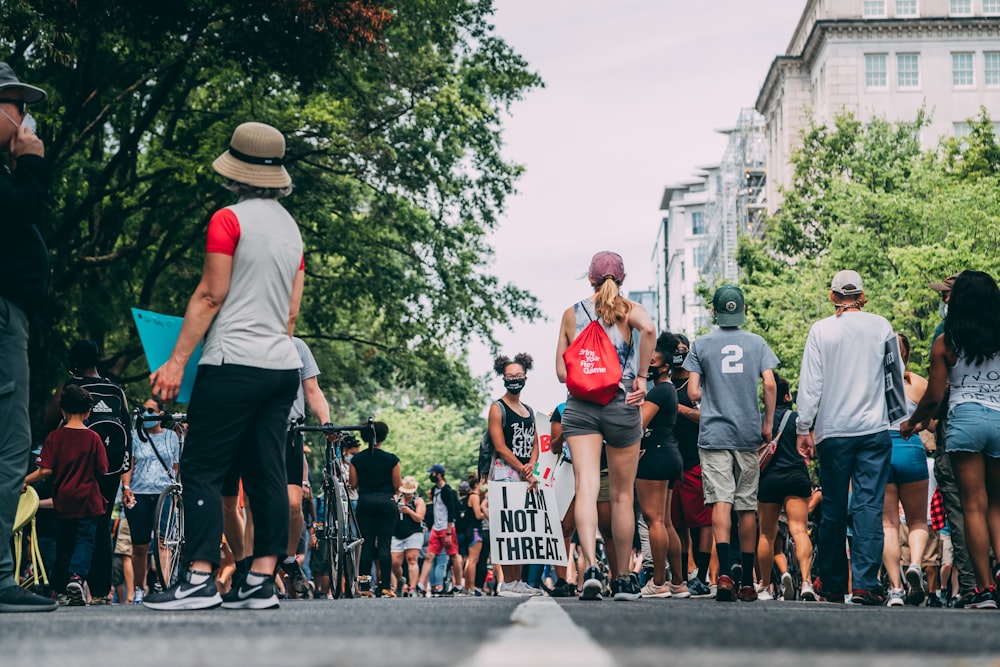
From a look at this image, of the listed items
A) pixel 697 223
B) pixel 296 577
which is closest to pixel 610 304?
pixel 296 577

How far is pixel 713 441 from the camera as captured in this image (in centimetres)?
1059

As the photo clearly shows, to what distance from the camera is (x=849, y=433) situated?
389 inches

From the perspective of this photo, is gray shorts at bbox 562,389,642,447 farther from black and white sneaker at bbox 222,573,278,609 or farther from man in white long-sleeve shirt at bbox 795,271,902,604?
black and white sneaker at bbox 222,573,278,609

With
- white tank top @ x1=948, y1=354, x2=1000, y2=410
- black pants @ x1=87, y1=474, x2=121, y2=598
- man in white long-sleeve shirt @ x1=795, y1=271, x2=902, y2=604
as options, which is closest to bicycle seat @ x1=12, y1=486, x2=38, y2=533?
black pants @ x1=87, y1=474, x2=121, y2=598

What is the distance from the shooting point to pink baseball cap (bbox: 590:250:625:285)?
9789mm

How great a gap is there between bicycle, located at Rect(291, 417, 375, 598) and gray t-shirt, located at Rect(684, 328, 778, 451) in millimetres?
2790

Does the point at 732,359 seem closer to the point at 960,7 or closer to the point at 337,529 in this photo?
the point at 337,529

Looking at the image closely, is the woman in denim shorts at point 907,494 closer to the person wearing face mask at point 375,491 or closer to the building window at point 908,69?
the person wearing face mask at point 375,491

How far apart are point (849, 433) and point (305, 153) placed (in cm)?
1516

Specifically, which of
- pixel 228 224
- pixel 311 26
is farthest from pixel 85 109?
pixel 228 224

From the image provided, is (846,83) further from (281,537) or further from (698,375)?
(281,537)

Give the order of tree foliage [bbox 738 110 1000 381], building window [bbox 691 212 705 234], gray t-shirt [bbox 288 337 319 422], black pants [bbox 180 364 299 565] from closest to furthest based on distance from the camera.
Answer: black pants [bbox 180 364 299 565]
gray t-shirt [bbox 288 337 319 422]
tree foliage [bbox 738 110 1000 381]
building window [bbox 691 212 705 234]

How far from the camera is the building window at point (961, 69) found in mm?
69125

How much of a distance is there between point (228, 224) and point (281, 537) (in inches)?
60.3
